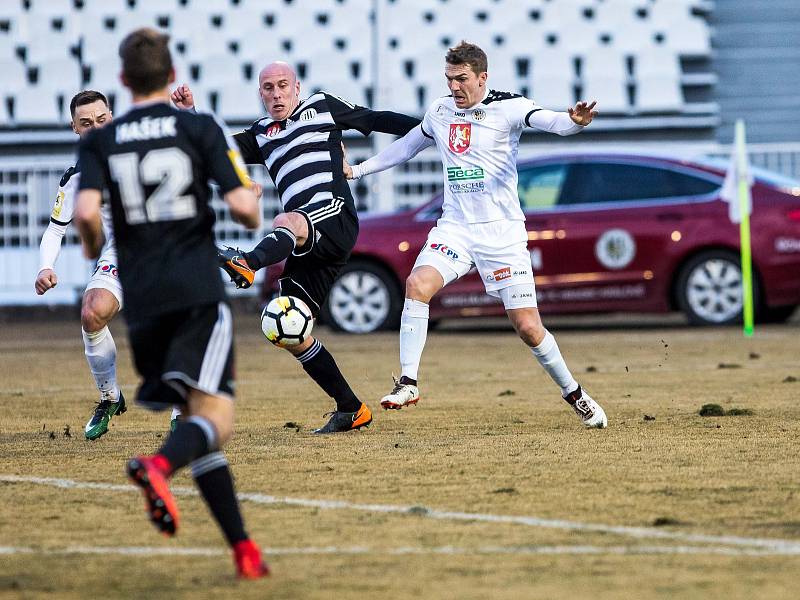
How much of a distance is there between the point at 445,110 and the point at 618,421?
198cm

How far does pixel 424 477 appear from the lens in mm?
6488

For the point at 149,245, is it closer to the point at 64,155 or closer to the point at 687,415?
the point at 687,415

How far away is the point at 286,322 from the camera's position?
802cm

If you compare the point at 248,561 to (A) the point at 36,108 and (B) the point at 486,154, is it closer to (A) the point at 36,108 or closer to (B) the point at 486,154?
(B) the point at 486,154

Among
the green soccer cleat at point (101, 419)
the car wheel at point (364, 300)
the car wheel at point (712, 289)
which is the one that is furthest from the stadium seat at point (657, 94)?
the green soccer cleat at point (101, 419)

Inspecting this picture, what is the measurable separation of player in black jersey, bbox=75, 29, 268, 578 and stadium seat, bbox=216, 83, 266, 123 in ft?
69.7

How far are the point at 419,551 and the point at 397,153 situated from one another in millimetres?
4370

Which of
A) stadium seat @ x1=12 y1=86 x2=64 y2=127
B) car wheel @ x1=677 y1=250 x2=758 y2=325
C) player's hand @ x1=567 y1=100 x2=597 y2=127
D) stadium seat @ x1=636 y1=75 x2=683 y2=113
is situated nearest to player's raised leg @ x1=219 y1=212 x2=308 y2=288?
player's hand @ x1=567 y1=100 x2=597 y2=127

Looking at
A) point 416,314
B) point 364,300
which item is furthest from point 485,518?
point 364,300

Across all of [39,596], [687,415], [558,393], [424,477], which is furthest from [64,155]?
[39,596]

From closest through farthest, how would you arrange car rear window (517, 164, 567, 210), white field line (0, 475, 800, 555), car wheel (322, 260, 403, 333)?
white field line (0, 475, 800, 555)
car rear window (517, 164, 567, 210)
car wheel (322, 260, 403, 333)

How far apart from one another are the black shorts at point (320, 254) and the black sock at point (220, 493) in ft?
12.3

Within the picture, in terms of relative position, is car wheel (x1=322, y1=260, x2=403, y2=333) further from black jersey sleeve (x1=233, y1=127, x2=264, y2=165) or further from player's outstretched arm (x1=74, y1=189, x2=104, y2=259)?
player's outstretched arm (x1=74, y1=189, x2=104, y2=259)

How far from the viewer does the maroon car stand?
16.0 meters
